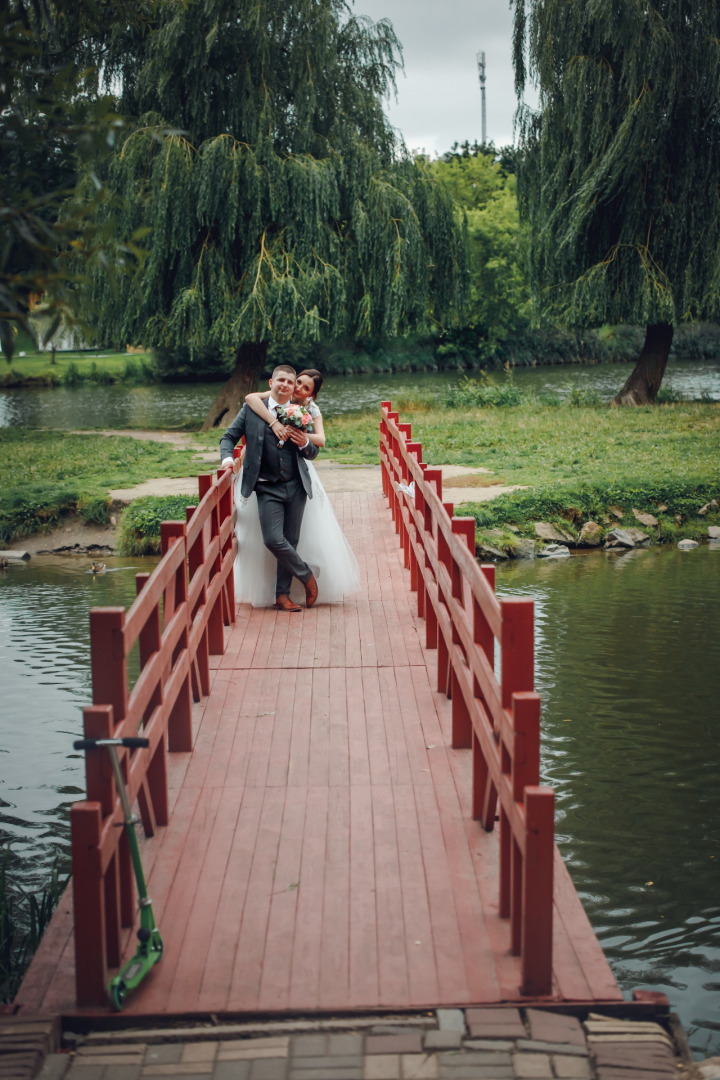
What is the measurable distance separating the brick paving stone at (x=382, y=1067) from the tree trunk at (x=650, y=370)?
23.3 m

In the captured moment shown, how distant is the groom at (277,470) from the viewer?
773 centimetres

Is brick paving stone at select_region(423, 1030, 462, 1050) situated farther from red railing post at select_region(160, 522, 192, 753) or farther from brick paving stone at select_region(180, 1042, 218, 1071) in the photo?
red railing post at select_region(160, 522, 192, 753)

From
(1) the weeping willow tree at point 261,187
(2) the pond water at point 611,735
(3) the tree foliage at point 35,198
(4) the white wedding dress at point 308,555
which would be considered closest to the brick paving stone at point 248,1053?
(2) the pond water at point 611,735

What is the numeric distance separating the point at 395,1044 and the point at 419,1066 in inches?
4.8

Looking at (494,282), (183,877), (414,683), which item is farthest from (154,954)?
(494,282)

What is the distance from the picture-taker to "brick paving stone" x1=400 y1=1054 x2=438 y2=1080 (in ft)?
10.1

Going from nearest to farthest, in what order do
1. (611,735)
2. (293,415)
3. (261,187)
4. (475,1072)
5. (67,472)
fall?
1. (475,1072)
2. (611,735)
3. (293,415)
4. (67,472)
5. (261,187)

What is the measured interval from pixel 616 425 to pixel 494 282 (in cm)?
3312

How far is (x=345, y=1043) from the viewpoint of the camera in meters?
3.25

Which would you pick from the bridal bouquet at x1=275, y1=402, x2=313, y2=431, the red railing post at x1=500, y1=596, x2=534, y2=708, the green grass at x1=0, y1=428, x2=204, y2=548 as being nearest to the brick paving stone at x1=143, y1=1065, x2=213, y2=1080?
the red railing post at x1=500, y1=596, x2=534, y2=708

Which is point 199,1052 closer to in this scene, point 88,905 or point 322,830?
point 88,905

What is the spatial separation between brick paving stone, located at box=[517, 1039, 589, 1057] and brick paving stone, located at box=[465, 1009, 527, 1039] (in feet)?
0.11

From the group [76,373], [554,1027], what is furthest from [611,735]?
[76,373]

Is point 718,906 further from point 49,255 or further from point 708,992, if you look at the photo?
point 49,255
